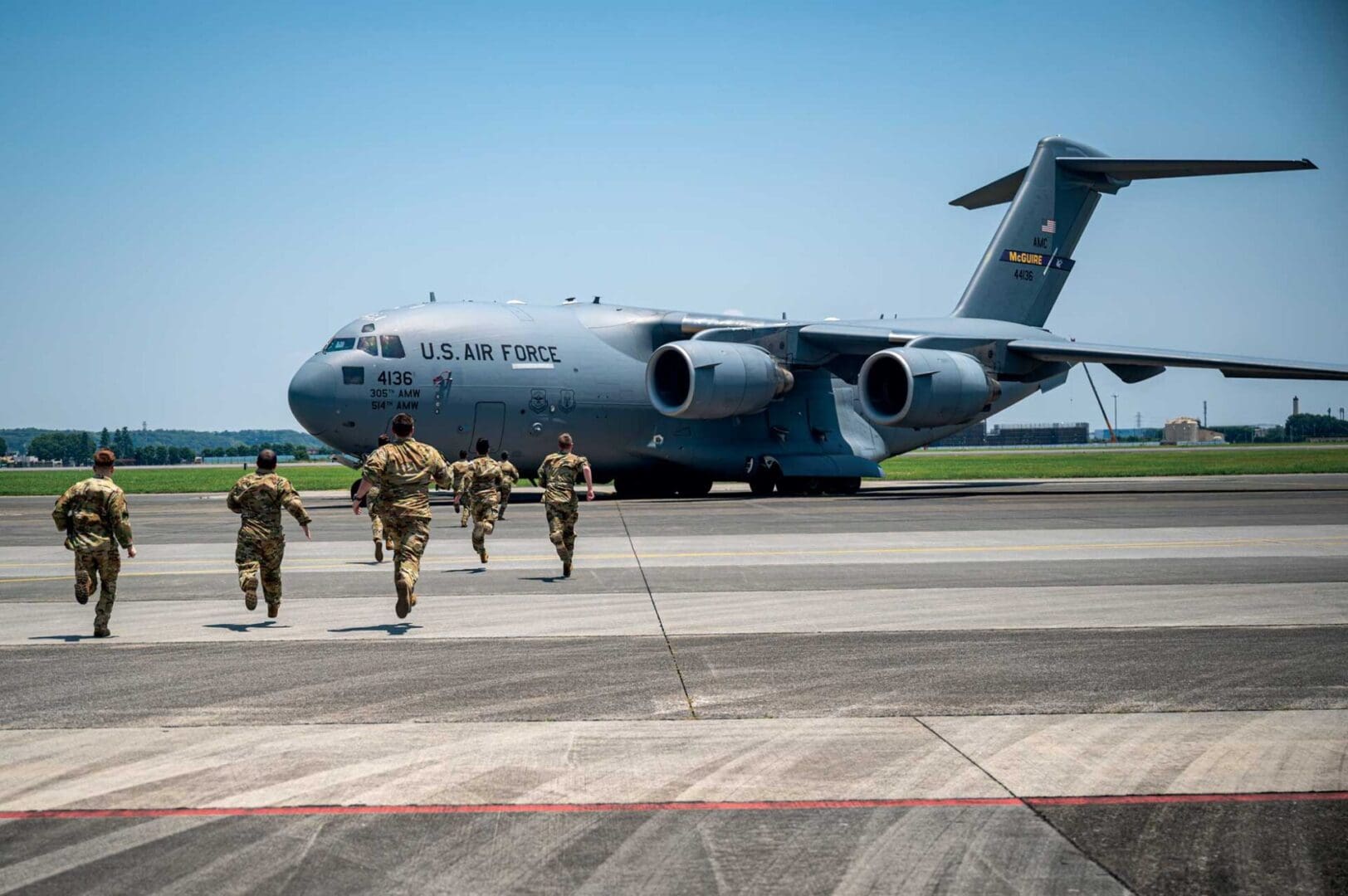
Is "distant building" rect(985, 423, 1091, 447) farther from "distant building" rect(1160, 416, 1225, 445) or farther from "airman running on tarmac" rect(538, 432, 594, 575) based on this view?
"airman running on tarmac" rect(538, 432, 594, 575)

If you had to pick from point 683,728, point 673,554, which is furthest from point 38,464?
point 683,728

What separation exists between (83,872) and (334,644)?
5487mm

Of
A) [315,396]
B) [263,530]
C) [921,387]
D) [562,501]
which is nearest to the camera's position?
[263,530]

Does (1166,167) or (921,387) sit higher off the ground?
(1166,167)

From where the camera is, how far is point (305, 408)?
27.3 meters

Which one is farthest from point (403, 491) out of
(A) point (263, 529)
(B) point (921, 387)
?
(B) point (921, 387)

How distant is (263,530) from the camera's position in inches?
457

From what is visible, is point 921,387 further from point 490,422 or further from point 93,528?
point 93,528

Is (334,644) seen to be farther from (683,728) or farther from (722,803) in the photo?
(722,803)

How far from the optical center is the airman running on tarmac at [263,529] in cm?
1155

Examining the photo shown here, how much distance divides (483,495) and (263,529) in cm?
520

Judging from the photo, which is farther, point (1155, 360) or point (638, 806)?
point (1155, 360)

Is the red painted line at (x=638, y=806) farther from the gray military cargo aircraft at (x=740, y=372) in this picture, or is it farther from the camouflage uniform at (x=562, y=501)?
the gray military cargo aircraft at (x=740, y=372)

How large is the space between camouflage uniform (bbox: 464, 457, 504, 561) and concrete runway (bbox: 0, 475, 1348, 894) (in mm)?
1039
